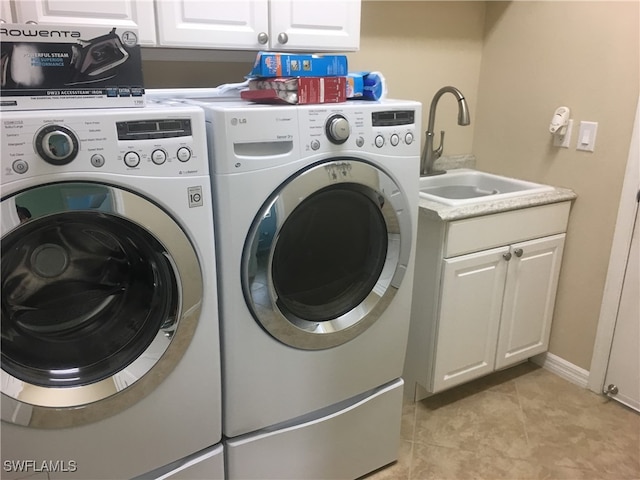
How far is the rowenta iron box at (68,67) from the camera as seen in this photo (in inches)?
42.8

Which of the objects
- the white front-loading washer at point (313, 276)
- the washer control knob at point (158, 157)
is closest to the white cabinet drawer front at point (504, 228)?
the white front-loading washer at point (313, 276)

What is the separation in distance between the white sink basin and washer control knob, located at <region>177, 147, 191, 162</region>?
1342 mm

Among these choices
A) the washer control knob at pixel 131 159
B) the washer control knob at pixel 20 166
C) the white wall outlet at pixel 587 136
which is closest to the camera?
Result: the washer control knob at pixel 20 166

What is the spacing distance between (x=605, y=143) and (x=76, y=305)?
1.96 meters

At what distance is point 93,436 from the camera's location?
4.13 ft

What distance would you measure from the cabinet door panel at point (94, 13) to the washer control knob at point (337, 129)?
60 cm

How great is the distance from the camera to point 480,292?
Answer: 6.73 feet

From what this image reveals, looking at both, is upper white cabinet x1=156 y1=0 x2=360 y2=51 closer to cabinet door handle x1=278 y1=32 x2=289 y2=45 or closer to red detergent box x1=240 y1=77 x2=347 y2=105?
cabinet door handle x1=278 y1=32 x2=289 y2=45

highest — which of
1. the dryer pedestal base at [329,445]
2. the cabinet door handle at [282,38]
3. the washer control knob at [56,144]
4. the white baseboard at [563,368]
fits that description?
the cabinet door handle at [282,38]

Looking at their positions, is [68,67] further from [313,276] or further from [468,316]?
[468,316]

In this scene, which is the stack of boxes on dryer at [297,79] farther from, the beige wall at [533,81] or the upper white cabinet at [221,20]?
the beige wall at [533,81]

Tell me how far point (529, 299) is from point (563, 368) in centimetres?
42

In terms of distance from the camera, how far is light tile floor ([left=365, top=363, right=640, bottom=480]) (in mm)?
1854

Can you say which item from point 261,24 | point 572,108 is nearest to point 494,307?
point 572,108
